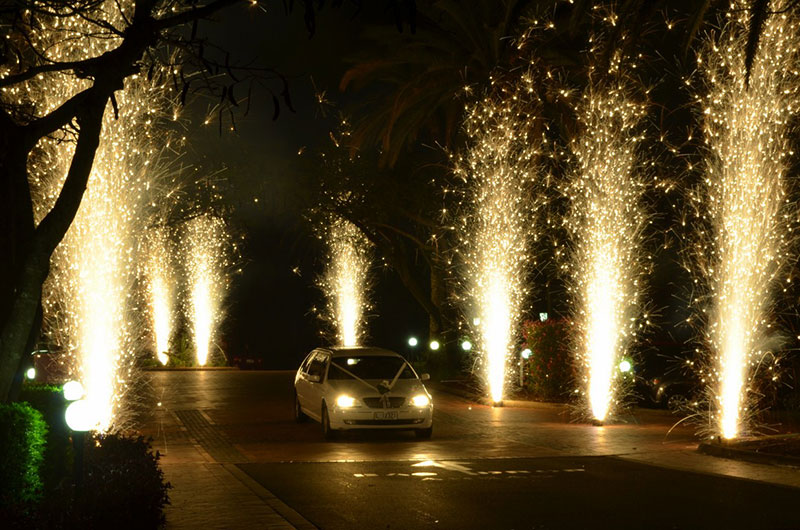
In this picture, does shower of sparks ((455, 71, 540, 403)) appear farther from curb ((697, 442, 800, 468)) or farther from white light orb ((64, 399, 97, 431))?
white light orb ((64, 399, 97, 431))

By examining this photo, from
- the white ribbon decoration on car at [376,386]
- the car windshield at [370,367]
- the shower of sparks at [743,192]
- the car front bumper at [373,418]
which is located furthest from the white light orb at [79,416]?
the shower of sparks at [743,192]

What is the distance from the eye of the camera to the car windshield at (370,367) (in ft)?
60.4

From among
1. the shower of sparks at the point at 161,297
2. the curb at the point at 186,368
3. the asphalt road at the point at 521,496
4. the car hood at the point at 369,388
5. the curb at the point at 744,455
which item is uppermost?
the shower of sparks at the point at 161,297

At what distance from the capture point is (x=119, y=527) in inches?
325

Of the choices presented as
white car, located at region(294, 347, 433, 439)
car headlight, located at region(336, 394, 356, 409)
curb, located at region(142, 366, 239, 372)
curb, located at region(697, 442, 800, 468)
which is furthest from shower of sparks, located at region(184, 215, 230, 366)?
curb, located at region(697, 442, 800, 468)

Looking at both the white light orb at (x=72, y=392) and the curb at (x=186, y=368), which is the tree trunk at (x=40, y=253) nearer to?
the white light orb at (x=72, y=392)

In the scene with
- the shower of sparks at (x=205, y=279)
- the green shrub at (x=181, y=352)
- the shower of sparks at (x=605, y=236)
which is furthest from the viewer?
the shower of sparks at (x=205, y=279)

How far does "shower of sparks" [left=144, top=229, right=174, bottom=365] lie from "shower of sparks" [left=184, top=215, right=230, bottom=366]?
3.17 feet

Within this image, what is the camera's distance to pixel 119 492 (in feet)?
27.8

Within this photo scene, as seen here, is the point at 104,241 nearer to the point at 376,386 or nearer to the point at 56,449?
the point at 56,449

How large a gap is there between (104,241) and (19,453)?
5897mm

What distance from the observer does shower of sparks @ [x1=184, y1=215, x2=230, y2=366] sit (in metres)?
42.1

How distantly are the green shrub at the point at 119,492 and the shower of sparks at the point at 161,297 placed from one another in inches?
1301

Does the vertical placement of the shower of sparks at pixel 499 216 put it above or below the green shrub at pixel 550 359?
above
